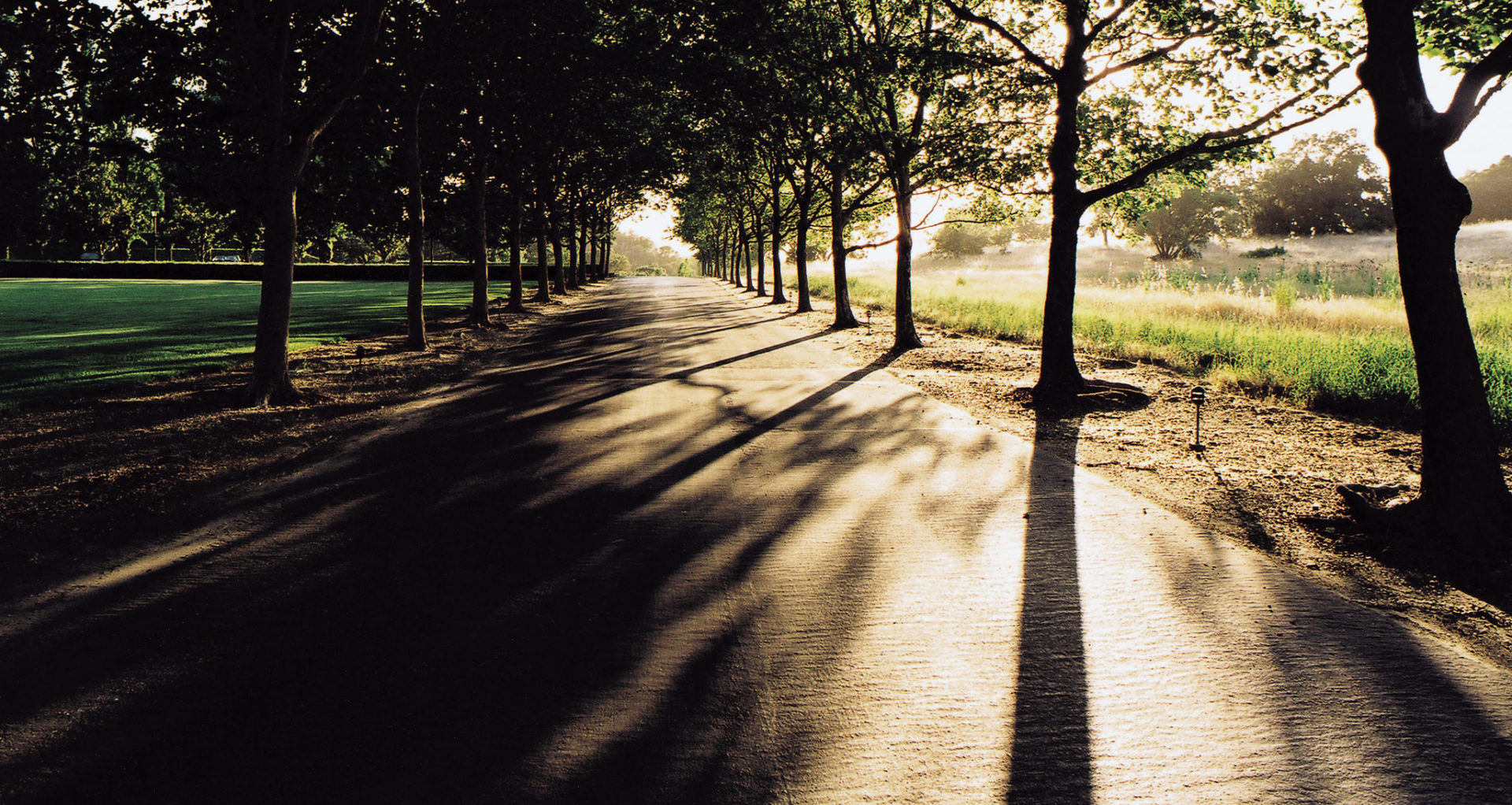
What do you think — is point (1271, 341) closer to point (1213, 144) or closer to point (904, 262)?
point (1213, 144)

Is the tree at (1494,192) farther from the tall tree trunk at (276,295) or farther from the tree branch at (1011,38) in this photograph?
the tall tree trunk at (276,295)

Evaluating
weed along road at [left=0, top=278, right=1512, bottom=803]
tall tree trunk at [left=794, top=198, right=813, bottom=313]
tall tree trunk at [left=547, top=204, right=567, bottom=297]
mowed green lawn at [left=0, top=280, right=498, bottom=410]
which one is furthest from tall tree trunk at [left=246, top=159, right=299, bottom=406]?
tall tree trunk at [left=547, top=204, right=567, bottom=297]

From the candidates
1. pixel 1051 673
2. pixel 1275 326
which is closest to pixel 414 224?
pixel 1051 673

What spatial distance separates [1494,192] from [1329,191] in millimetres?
18366

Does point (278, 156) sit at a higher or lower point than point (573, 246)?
lower

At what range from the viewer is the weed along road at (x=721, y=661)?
299 centimetres

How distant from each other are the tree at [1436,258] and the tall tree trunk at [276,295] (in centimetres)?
1152

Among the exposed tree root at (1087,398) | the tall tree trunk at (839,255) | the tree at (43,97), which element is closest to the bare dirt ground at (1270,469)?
the exposed tree root at (1087,398)

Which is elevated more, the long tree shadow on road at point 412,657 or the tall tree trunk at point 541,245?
the tall tree trunk at point 541,245

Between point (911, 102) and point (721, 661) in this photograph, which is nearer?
point (721, 661)

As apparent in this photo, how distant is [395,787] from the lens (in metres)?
2.89

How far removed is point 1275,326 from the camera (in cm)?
1689

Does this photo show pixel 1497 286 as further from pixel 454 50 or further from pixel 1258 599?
pixel 454 50

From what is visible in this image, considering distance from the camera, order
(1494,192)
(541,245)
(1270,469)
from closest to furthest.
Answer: (1270,469) → (541,245) → (1494,192)
